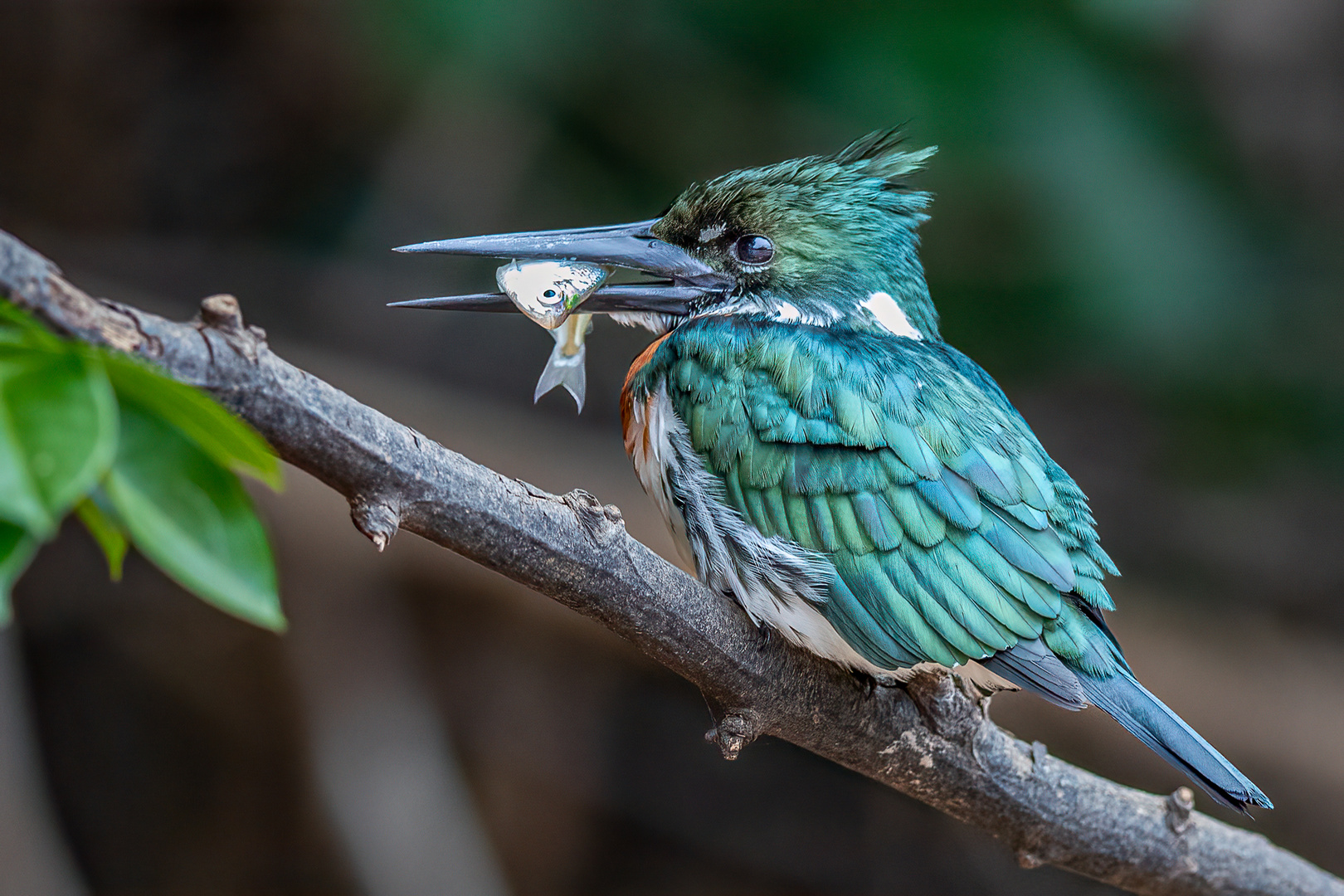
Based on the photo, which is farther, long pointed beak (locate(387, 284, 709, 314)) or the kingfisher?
long pointed beak (locate(387, 284, 709, 314))

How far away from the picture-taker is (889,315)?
1.73m

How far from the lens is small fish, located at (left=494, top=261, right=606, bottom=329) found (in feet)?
4.75

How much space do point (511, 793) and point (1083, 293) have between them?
223 centimetres

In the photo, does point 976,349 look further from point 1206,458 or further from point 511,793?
point 511,793

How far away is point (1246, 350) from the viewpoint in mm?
3254

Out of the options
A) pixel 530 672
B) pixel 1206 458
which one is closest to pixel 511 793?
pixel 530 672

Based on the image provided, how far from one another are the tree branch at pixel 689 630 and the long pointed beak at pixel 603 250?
0.49 m

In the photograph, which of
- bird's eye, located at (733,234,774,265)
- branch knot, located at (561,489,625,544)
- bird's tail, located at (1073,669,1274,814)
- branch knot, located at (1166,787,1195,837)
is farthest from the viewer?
bird's eye, located at (733,234,774,265)

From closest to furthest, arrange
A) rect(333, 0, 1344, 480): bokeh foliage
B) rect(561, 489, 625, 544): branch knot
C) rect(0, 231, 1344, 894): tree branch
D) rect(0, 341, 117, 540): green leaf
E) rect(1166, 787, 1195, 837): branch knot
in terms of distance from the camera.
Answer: rect(0, 341, 117, 540): green leaf, rect(0, 231, 1344, 894): tree branch, rect(561, 489, 625, 544): branch knot, rect(1166, 787, 1195, 837): branch knot, rect(333, 0, 1344, 480): bokeh foliage

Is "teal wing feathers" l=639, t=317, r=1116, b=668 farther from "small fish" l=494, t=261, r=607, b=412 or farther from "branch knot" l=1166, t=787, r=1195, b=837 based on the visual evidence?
"branch knot" l=1166, t=787, r=1195, b=837

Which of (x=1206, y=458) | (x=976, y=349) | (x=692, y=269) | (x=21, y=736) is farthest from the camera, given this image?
(x=1206, y=458)

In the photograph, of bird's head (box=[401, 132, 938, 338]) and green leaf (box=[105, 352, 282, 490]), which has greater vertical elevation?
bird's head (box=[401, 132, 938, 338])

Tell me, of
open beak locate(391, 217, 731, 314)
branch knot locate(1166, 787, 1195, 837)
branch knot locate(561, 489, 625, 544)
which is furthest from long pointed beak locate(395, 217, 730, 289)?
branch knot locate(1166, 787, 1195, 837)

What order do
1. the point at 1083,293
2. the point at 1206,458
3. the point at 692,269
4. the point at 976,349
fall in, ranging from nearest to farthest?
the point at 692,269 < the point at 1083,293 < the point at 976,349 < the point at 1206,458
